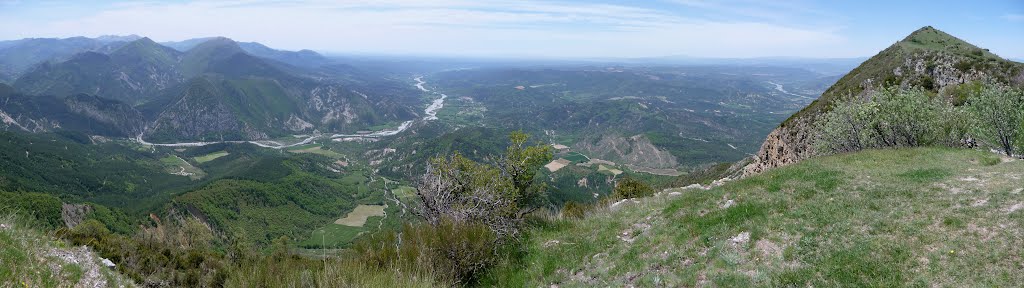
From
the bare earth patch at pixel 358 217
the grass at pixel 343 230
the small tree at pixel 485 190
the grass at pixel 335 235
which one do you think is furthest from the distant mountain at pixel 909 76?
the bare earth patch at pixel 358 217

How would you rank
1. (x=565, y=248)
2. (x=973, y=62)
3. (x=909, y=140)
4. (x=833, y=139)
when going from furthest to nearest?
1. (x=973, y=62)
2. (x=833, y=139)
3. (x=909, y=140)
4. (x=565, y=248)

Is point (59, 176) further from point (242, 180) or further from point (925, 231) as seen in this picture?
point (925, 231)

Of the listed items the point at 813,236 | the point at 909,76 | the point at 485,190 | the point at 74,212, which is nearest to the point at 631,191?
the point at 485,190

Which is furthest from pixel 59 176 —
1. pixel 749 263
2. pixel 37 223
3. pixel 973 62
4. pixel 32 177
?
pixel 973 62

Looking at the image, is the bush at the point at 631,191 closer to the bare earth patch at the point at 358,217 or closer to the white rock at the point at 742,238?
the white rock at the point at 742,238

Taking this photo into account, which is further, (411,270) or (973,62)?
(973,62)

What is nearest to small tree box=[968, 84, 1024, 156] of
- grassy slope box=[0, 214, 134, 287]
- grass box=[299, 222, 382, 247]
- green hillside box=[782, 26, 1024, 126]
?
green hillside box=[782, 26, 1024, 126]
